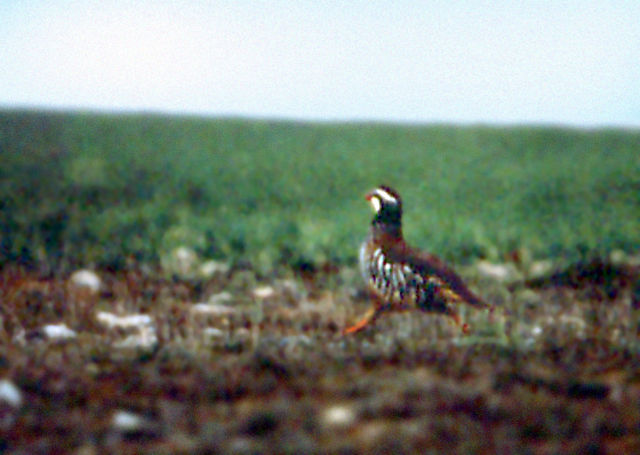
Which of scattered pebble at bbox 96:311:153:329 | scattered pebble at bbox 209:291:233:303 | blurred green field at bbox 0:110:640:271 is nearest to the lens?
scattered pebble at bbox 96:311:153:329

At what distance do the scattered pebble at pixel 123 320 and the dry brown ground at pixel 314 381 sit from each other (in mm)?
49

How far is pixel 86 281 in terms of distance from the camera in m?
6.76

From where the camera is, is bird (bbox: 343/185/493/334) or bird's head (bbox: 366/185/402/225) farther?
bird's head (bbox: 366/185/402/225)

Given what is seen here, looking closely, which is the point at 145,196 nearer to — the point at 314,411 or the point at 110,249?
the point at 110,249

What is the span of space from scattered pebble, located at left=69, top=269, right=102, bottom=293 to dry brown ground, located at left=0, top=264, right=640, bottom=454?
0.48 meters

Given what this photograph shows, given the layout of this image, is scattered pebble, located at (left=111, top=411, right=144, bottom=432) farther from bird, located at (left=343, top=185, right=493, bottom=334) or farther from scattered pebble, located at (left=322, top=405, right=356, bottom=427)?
bird, located at (left=343, top=185, right=493, bottom=334)

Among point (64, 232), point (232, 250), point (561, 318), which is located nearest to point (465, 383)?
point (561, 318)

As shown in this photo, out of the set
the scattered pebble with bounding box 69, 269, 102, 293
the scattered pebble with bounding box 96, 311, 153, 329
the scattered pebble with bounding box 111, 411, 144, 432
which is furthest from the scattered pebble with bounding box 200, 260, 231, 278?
the scattered pebble with bounding box 111, 411, 144, 432

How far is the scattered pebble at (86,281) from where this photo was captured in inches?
258

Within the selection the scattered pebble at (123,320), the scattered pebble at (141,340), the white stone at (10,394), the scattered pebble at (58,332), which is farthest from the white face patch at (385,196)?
the white stone at (10,394)

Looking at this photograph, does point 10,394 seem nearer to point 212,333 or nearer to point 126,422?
point 126,422

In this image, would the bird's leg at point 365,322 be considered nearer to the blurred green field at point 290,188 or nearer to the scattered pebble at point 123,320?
the scattered pebble at point 123,320

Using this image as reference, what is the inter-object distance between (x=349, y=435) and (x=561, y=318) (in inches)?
117

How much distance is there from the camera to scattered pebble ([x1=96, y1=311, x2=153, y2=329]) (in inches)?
204
